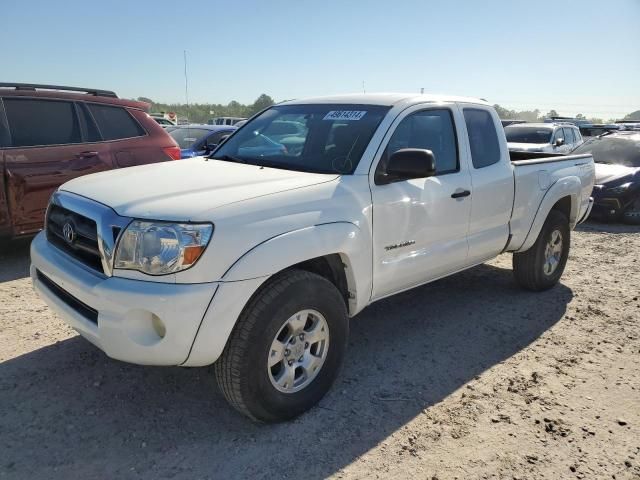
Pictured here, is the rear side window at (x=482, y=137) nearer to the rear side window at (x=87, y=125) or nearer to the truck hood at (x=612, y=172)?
the rear side window at (x=87, y=125)

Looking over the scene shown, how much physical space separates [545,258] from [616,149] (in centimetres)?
648

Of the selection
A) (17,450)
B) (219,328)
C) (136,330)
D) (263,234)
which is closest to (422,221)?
(263,234)

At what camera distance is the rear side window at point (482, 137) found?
169 inches

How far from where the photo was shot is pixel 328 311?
10.1 feet

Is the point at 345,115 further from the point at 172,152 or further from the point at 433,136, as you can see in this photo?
the point at 172,152

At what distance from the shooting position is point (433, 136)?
4020 millimetres

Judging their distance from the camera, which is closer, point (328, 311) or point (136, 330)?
point (136, 330)

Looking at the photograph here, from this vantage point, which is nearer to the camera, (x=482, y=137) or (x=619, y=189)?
(x=482, y=137)

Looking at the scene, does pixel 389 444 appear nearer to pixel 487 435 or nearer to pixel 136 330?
pixel 487 435

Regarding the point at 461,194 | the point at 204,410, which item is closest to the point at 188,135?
the point at 461,194

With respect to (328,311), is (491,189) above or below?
above

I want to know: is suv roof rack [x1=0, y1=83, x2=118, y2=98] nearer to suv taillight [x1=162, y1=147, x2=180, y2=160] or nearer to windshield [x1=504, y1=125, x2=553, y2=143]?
suv taillight [x1=162, y1=147, x2=180, y2=160]

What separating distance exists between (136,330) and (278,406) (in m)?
0.88

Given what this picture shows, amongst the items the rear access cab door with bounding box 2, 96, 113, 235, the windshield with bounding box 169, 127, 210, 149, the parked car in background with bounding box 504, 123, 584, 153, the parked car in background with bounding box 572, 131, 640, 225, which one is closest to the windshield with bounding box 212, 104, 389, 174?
the rear access cab door with bounding box 2, 96, 113, 235
